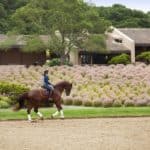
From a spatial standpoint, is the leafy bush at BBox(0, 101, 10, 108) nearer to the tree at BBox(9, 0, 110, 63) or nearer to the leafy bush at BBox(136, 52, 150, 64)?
the tree at BBox(9, 0, 110, 63)

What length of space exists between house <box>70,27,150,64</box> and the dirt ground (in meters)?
45.0

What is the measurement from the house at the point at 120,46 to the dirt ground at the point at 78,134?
148ft

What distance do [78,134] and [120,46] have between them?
5430 centimetres

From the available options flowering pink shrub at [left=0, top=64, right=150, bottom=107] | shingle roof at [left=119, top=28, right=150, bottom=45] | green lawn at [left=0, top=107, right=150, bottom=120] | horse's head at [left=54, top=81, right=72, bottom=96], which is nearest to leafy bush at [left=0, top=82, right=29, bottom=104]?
flowering pink shrub at [left=0, top=64, right=150, bottom=107]

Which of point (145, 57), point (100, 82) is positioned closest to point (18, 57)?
point (145, 57)

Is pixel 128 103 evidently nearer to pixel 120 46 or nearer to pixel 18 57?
pixel 18 57

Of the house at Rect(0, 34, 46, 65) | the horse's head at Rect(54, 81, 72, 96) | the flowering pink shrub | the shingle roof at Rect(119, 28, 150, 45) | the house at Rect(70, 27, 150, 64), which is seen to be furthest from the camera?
the shingle roof at Rect(119, 28, 150, 45)

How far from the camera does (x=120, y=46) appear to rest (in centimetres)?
7250

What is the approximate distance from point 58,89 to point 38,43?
114 ft

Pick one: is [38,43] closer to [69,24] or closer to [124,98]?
[69,24]

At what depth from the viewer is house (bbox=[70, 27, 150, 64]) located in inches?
2753

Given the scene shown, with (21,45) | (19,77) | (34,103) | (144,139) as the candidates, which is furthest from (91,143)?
(21,45)

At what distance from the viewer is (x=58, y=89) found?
80.7ft

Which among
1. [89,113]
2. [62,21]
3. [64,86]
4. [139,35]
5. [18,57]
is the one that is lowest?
[18,57]
